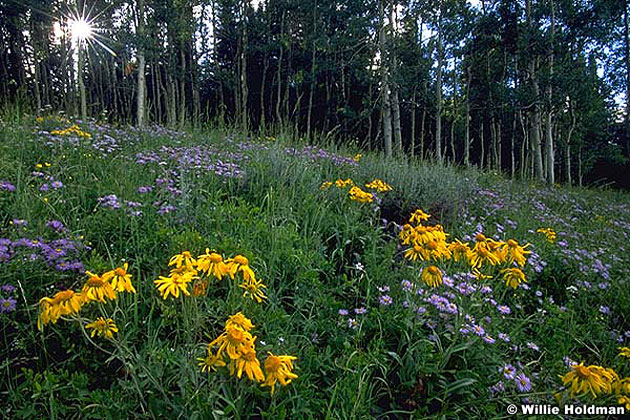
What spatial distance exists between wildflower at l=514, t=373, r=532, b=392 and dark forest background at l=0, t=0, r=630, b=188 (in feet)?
19.9

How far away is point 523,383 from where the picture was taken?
1.57 meters

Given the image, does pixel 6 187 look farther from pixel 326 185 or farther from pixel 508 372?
pixel 508 372

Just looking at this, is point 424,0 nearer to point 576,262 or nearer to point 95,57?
point 576,262

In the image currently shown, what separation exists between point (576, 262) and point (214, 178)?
3.04 meters

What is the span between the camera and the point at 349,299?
7.03ft

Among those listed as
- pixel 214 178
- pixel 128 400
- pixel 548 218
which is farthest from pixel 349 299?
pixel 548 218

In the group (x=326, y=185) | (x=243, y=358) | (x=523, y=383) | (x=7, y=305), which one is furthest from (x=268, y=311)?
(x=326, y=185)

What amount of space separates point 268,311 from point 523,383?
3.56 feet

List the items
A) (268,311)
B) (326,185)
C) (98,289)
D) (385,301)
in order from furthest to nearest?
(326,185) → (385,301) → (268,311) → (98,289)

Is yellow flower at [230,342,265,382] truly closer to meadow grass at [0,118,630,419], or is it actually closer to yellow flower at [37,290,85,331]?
meadow grass at [0,118,630,419]

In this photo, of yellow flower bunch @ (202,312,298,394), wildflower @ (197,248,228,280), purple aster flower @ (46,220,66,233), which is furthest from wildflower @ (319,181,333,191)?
yellow flower bunch @ (202,312,298,394)

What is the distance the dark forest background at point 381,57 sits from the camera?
11117 millimetres

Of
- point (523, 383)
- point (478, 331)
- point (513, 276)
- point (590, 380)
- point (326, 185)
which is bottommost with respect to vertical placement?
point (523, 383)

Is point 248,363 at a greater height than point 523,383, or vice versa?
point 248,363
